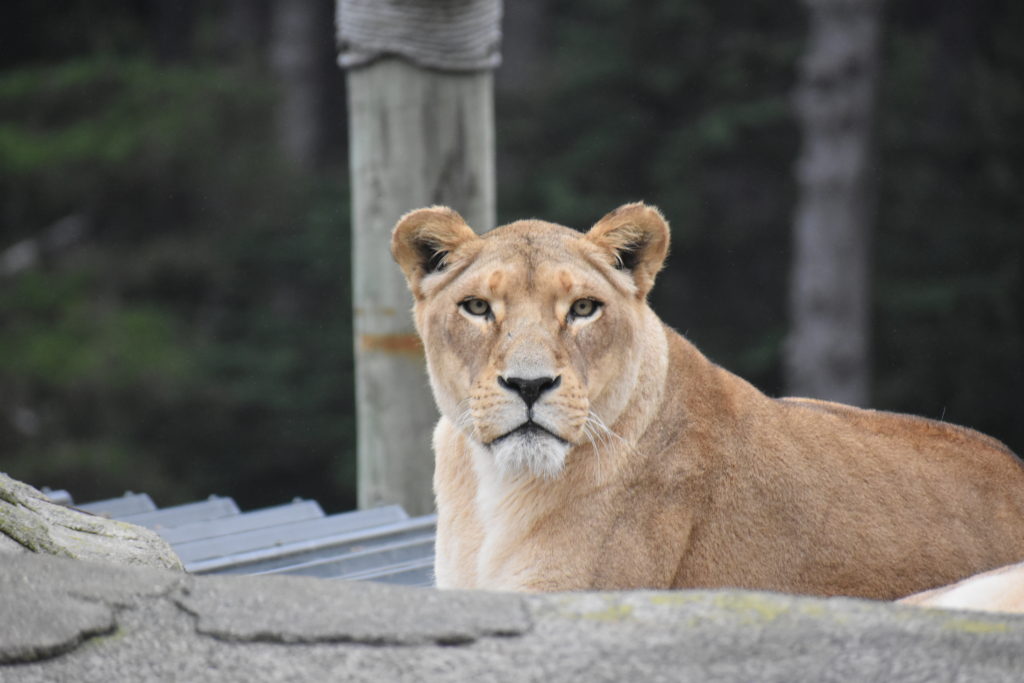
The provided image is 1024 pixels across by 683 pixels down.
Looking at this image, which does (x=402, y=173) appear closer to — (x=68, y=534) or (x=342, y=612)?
(x=68, y=534)

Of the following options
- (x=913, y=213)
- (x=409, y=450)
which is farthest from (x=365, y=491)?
(x=913, y=213)

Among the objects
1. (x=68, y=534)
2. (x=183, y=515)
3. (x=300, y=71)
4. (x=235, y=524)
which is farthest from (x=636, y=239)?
(x=300, y=71)

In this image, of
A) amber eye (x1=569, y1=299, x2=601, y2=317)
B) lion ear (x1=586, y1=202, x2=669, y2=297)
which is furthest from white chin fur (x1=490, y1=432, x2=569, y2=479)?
lion ear (x1=586, y1=202, x2=669, y2=297)

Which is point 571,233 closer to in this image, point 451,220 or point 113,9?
point 451,220

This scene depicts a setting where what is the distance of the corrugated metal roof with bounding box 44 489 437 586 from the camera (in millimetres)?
4637

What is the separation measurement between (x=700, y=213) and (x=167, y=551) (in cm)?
1437

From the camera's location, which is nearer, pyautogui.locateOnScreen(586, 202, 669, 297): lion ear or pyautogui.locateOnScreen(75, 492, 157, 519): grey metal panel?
pyautogui.locateOnScreen(586, 202, 669, 297): lion ear

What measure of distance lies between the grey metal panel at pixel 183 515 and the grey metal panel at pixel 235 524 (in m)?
0.11

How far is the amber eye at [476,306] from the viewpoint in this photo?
381 centimetres

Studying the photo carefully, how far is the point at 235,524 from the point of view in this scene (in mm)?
5258

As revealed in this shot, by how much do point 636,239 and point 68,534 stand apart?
162 cm

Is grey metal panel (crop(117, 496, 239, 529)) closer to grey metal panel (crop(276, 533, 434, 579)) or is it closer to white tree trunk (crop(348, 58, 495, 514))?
white tree trunk (crop(348, 58, 495, 514))

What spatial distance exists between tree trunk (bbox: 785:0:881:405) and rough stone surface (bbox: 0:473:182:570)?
37.2 feet

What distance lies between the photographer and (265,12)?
2383 centimetres
